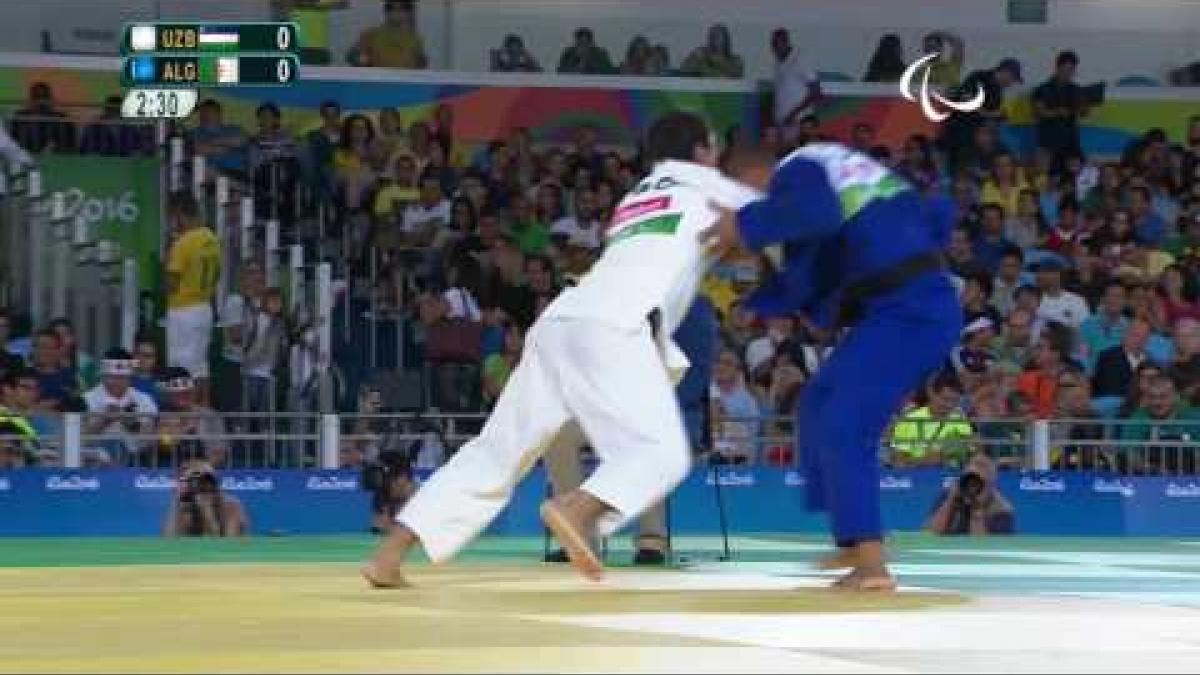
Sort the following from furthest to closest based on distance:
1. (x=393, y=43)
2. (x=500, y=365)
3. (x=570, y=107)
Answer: (x=570, y=107)
(x=393, y=43)
(x=500, y=365)

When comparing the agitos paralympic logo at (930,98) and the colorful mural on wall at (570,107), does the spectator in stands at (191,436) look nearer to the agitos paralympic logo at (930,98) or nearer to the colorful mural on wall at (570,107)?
the colorful mural on wall at (570,107)

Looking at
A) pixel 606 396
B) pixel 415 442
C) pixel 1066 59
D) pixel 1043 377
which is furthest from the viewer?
pixel 1066 59

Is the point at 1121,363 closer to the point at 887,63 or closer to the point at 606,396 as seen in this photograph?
the point at 887,63

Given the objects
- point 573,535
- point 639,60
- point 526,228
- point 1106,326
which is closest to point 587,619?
point 573,535

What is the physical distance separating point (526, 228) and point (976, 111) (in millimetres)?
5576

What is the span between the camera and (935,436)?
71.5 ft

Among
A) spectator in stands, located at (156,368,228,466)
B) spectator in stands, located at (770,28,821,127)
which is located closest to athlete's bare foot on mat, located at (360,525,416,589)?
spectator in stands, located at (156,368,228,466)

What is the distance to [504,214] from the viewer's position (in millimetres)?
27328

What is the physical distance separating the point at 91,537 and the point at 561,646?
1229 centimetres

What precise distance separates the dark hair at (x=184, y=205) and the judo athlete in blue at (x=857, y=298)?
47.4 ft

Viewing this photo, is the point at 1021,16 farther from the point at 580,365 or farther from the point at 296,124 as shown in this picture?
the point at 580,365

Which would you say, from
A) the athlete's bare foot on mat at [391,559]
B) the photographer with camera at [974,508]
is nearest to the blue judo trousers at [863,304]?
the athlete's bare foot on mat at [391,559]

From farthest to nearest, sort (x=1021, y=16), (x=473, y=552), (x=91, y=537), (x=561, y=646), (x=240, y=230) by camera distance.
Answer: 1. (x=1021, y=16)
2. (x=240, y=230)
3. (x=91, y=537)
4. (x=473, y=552)
5. (x=561, y=646)

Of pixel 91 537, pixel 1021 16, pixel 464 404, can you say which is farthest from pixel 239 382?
pixel 1021 16
